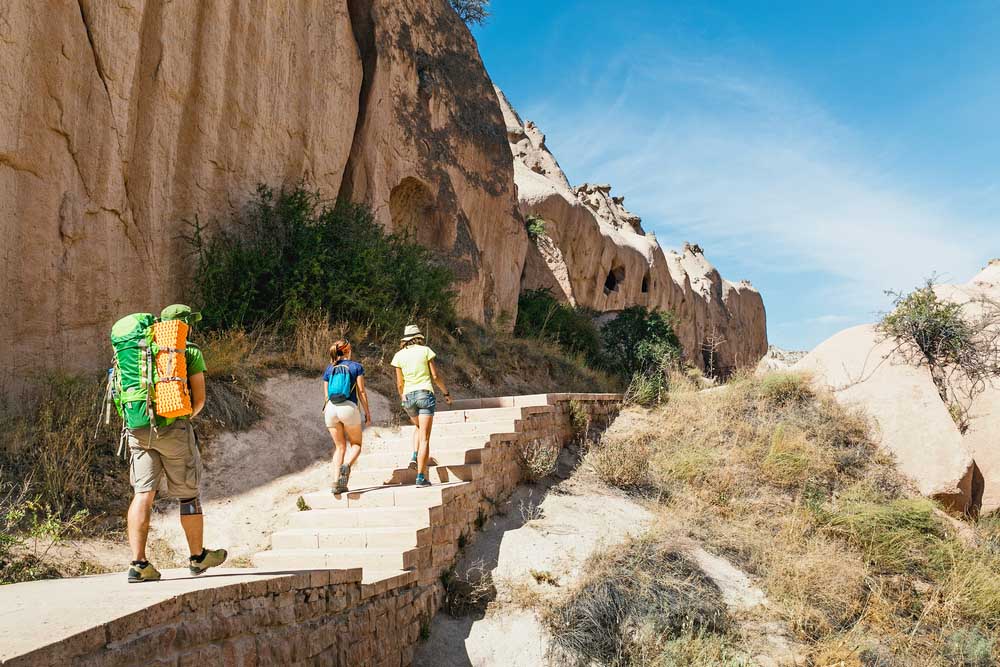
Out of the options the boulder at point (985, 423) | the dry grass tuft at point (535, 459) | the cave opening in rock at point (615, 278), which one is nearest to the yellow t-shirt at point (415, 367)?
the dry grass tuft at point (535, 459)

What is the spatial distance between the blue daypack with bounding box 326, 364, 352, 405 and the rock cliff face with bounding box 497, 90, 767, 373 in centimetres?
1197

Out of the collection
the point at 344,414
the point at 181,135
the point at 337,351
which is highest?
the point at 181,135

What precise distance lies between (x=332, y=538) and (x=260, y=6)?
8343 mm

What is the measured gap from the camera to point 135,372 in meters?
4.61

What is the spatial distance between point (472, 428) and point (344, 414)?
192 cm

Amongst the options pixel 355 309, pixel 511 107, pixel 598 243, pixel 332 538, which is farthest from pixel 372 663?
pixel 511 107

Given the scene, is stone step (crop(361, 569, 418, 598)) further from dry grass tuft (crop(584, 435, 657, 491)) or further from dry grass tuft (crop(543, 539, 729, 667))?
dry grass tuft (crop(584, 435, 657, 491))

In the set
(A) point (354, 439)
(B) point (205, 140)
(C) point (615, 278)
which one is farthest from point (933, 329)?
(C) point (615, 278)

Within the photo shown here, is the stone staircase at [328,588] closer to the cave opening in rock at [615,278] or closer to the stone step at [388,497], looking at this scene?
the stone step at [388,497]

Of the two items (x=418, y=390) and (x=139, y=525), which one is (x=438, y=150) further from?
(x=139, y=525)

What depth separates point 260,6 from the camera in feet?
37.2

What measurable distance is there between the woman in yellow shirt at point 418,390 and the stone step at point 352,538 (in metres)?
0.89

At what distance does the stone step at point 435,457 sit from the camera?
762cm

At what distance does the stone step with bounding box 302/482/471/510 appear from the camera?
6660mm
